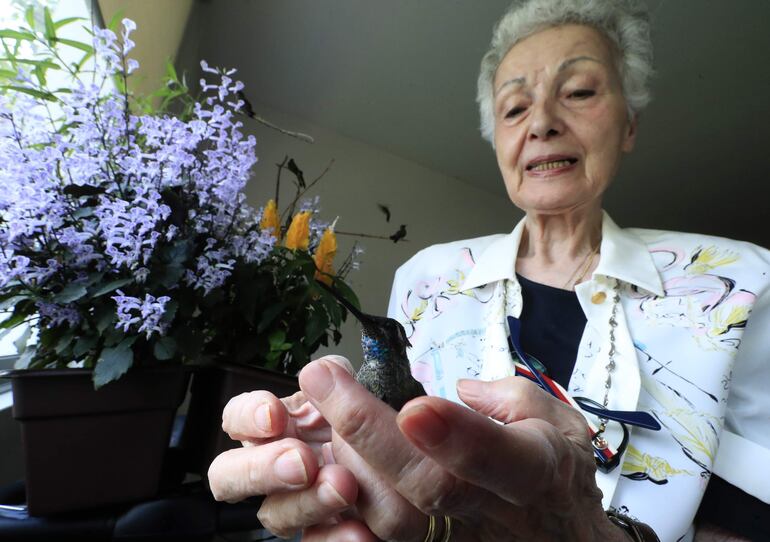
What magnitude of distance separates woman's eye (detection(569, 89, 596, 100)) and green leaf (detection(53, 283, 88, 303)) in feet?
2.51

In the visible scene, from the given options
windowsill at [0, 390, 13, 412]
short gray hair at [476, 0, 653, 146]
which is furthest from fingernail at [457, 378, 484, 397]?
short gray hair at [476, 0, 653, 146]

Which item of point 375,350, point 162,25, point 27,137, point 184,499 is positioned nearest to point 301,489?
point 375,350

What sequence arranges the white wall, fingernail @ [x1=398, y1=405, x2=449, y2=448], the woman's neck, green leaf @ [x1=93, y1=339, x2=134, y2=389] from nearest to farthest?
fingernail @ [x1=398, y1=405, x2=449, y2=448] → green leaf @ [x1=93, y1=339, x2=134, y2=389] → the woman's neck → the white wall

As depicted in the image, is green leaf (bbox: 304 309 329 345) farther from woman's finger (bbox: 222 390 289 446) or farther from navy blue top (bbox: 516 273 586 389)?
navy blue top (bbox: 516 273 586 389)

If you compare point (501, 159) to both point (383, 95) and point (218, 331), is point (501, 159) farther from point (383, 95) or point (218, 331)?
point (383, 95)

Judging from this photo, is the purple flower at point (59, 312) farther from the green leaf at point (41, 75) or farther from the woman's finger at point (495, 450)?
the woman's finger at point (495, 450)

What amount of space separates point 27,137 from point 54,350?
0.71ft

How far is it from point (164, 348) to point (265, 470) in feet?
0.68

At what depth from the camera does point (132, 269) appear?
0.47 meters

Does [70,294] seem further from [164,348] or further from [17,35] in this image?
[17,35]

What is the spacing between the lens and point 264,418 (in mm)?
359

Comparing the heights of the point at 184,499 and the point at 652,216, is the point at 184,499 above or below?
below

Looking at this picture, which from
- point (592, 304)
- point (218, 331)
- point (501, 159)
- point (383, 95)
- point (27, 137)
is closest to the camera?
point (27, 137)

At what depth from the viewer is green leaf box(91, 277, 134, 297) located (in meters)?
0.44
